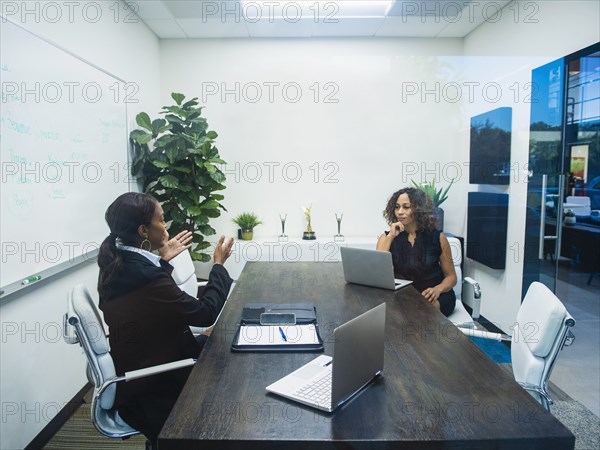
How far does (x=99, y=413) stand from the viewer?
5.67ft

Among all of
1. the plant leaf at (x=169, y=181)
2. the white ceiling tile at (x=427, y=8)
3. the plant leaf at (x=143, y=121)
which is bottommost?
the plant leaf at (x=169, y=181)

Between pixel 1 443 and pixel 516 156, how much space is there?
3.71 m

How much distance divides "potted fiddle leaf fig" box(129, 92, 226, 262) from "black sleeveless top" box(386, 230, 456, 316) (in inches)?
67.3

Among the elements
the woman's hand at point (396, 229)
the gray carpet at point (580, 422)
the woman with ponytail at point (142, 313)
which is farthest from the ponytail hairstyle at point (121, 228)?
the gray carpet at point (580, 422)

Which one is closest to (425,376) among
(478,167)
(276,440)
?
(276,440)

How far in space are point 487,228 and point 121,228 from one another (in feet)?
10.3

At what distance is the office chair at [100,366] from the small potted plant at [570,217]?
2.53 meters

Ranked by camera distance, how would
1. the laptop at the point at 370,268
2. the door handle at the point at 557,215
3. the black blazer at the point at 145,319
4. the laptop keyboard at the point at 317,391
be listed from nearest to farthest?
the laptop keyboard at the point at 317,391
the black blazer at the point at 145,319
the laptop at the point at 370,268
the door handle at the point at 557,215

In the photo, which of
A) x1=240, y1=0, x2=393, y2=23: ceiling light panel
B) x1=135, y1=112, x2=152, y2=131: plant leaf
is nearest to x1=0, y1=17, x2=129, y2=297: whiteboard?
x1=135, y1=112, x2=152, y2=131: plant leaf

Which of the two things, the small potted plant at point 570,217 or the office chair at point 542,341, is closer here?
the office chair at point 542,341

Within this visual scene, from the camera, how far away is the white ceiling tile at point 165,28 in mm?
4008

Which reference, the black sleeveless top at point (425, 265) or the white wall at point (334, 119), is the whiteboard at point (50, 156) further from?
the black sleeveless top at point (425, 265)

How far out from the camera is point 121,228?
177 cm

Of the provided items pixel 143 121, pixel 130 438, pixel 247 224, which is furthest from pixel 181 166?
pixel 130 438
